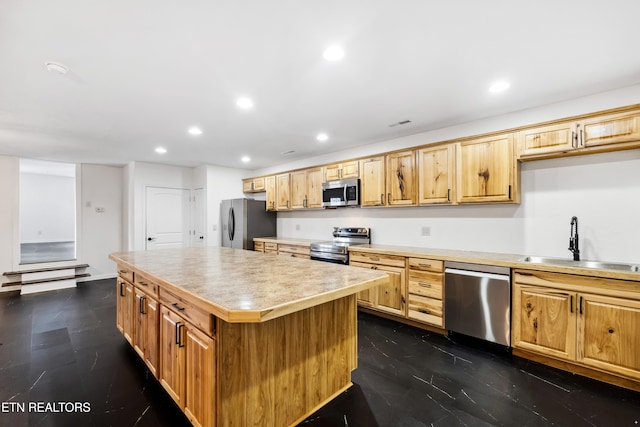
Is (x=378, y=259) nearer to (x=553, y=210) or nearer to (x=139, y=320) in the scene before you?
(x=553, y=210)

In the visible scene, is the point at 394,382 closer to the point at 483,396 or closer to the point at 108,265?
the point at 483,396

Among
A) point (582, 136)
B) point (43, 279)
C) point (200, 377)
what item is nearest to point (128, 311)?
point (200, 377)

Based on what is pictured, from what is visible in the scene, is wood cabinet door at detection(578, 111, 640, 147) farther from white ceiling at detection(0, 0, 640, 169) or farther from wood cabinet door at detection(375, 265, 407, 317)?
wood cabinet door at detection(375, 265, 407, 317)

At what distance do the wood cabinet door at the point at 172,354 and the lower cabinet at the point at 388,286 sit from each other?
2422mm

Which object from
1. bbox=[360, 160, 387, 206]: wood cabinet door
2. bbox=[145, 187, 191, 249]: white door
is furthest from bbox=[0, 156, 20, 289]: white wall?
bbox=[360, 160, 387, 206]: wood cabinet door

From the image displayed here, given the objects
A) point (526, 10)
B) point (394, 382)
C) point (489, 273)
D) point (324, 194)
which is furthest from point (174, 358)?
point (324, 194)

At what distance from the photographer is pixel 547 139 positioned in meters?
2.68

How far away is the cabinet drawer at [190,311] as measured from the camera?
142cm

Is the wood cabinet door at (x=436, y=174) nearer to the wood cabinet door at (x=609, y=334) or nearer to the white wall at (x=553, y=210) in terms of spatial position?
the white wall at (x=553, y=210)

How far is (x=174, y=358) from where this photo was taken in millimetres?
1786

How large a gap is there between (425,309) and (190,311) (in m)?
2.52

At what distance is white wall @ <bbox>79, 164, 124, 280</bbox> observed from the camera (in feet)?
19.0

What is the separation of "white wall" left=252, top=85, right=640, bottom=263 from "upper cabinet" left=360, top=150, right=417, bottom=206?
29 cm

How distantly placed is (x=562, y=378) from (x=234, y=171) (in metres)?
6.04
